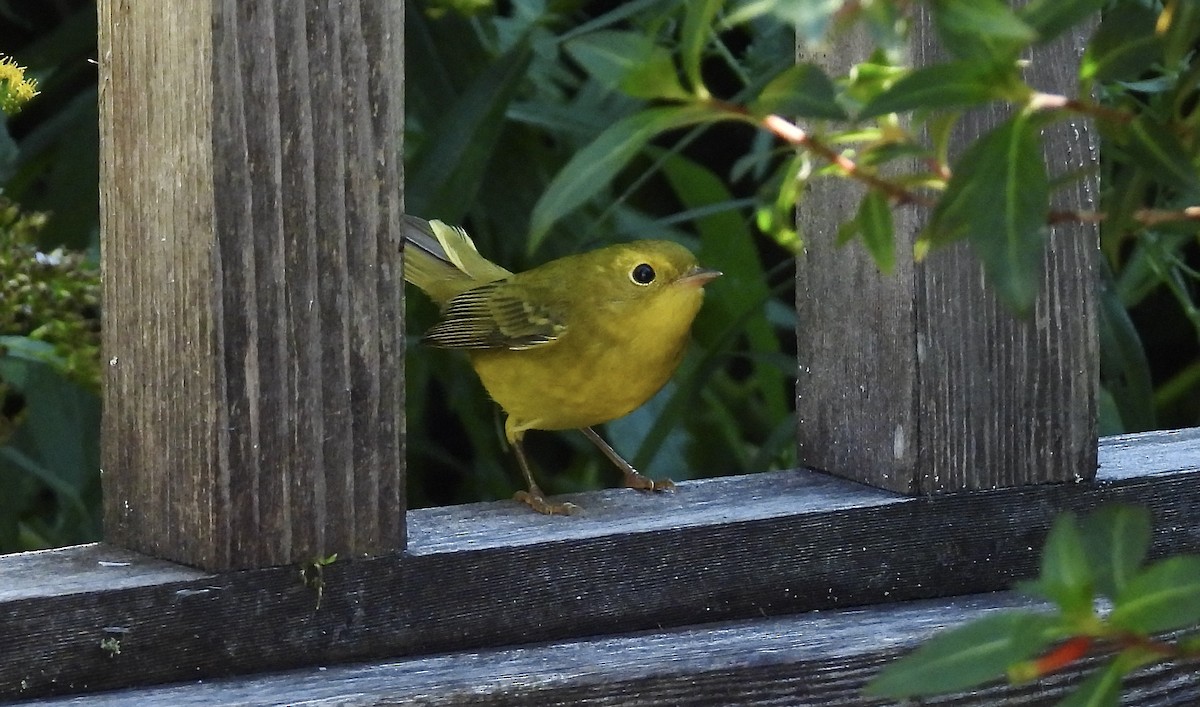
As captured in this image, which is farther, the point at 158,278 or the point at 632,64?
the point at 158,278

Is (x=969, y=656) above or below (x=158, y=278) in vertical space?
below

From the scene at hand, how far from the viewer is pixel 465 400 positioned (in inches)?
144

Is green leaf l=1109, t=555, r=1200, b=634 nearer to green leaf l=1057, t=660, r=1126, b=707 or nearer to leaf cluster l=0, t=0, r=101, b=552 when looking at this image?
green leaf l=1057, t=660, r=1126, b=707

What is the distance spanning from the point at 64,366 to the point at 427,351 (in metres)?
1.34

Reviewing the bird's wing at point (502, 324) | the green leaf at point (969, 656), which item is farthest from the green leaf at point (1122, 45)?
the bird's wing at point (502, 324)

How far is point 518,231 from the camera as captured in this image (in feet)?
11.2

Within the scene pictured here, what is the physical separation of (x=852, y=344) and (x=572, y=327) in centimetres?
90

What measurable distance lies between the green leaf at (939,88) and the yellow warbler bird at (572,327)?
186cm

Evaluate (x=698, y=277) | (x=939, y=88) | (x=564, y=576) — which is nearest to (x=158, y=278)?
(x=564, y=576)

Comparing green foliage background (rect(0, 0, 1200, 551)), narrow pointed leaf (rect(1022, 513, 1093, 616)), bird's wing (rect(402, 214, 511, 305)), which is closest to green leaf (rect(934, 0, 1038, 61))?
narrow pointed leaf (rect(1022, 513, 1093, 616))

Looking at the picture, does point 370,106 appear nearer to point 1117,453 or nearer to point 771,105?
point 771,105

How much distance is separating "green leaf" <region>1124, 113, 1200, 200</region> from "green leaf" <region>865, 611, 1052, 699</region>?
28 cm

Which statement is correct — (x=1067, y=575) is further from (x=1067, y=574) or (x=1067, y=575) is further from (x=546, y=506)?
(x=546, y=506)

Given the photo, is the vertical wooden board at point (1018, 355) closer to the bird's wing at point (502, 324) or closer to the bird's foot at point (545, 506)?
the bird's foot at point (545, 506)
